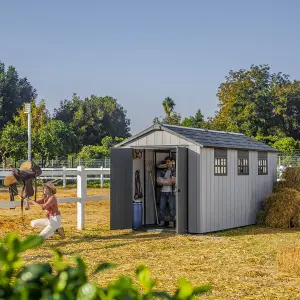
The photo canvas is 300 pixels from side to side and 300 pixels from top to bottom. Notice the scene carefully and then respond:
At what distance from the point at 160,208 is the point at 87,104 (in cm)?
4851

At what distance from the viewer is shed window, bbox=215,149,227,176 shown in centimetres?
1366

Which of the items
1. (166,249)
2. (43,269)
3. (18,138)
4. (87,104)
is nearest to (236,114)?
(18,138)

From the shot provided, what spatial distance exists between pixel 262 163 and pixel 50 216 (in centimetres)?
641

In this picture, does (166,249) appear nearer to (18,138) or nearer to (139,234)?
(139,234)

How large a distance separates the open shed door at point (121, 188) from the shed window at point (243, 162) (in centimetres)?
260

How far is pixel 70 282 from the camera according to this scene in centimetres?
146

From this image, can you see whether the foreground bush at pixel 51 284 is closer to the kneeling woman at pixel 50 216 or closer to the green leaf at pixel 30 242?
the green leaf at pixel 30 242

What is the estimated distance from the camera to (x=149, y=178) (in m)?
14.9

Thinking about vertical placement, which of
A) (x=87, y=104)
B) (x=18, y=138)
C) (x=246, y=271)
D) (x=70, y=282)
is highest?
(x=87, y=104)

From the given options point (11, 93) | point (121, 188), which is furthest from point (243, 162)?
point (11, 93)

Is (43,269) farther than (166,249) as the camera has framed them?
No

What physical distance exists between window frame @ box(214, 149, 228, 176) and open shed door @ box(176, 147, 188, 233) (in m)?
0.86

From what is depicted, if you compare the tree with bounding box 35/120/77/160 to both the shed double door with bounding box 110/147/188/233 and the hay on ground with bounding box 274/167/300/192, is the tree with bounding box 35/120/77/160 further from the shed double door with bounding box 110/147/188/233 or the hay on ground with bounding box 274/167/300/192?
the shed double door with bounding box 110/147/188/233

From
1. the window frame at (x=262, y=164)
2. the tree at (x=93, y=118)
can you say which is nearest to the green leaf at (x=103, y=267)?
the window frame at (x=262, y=164)
